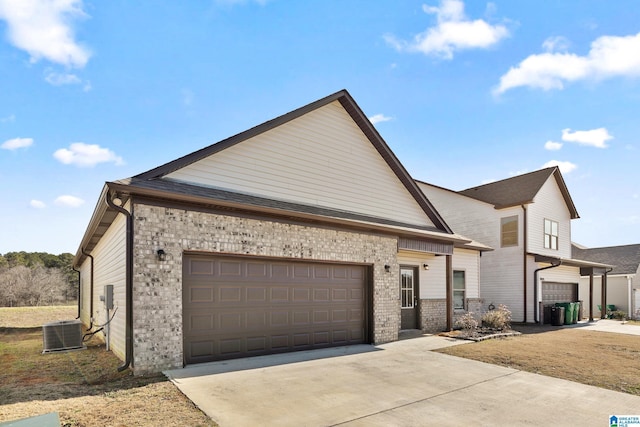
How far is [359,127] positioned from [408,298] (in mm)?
6157

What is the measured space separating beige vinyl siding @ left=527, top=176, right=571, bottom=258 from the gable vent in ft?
25.1

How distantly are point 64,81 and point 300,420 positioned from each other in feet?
36.2

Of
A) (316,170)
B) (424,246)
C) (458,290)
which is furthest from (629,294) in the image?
(316,170)

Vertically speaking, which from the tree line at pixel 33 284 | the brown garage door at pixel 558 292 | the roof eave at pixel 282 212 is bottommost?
the tree line at pixel 33 284

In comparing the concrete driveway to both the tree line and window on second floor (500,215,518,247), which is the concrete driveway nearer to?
window on second floor (500,215,518,247)

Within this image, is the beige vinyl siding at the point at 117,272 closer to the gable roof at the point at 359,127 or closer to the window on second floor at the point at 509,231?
the gable roof at the point at 359,127

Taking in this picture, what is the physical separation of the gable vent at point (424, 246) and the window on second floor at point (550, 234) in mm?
9487

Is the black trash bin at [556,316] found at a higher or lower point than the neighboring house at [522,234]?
lower

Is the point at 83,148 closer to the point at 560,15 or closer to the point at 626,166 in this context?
the point at 560,15

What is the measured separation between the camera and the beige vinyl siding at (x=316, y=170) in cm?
916

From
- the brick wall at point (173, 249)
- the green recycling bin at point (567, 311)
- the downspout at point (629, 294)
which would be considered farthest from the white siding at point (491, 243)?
the brick wall at point (173, 249)

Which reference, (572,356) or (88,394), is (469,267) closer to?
(572,356)

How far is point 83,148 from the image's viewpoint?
51.0 ft

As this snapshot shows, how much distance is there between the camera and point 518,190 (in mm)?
19969
